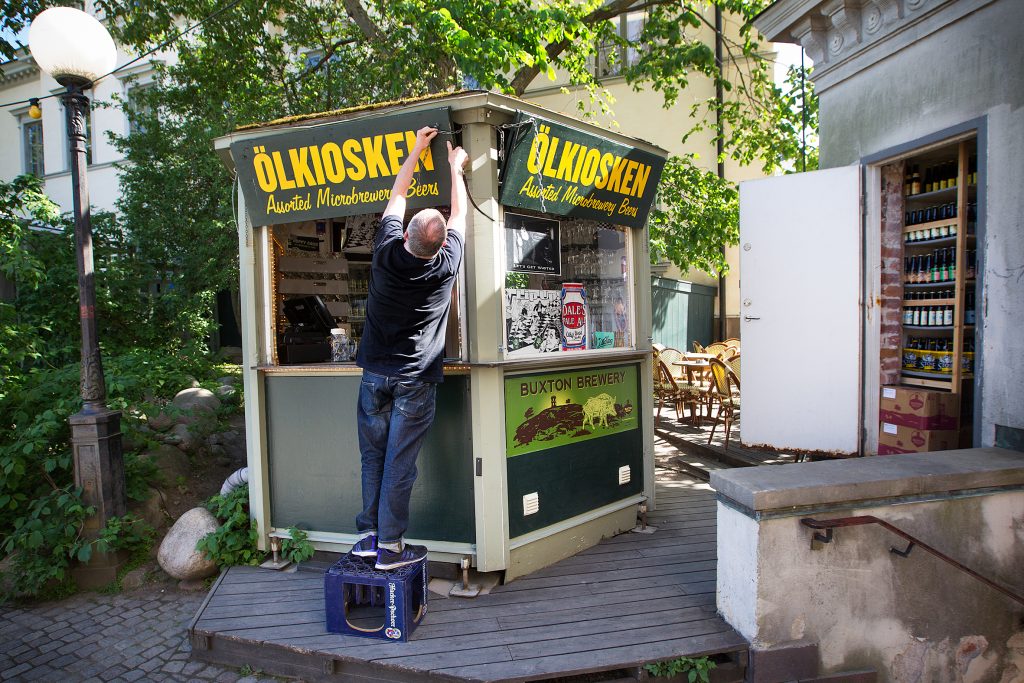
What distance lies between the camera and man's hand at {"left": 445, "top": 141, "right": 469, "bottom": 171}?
3402 mm

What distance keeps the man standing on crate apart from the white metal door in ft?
10.6

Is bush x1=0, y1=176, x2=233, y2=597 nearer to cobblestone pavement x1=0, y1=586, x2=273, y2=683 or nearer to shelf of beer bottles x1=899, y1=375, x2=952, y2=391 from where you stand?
cobblestone pavement x1=0, y1=586, x2=273, y2=683

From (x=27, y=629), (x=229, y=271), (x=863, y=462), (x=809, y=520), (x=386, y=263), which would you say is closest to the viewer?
(x=809, y=520)

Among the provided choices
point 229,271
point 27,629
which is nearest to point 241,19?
point 229,271

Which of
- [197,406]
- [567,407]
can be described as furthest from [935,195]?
[197,406]

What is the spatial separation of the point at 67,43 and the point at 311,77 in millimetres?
6110

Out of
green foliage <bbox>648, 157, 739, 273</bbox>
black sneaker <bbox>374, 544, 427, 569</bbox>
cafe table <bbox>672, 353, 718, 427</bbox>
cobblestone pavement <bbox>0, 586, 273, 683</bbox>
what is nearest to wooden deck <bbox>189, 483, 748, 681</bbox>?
cobblestone pavement <bbox>0, 586, 273, 683</bbox>

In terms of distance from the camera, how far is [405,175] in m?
3.30

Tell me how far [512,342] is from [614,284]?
1.14 metres

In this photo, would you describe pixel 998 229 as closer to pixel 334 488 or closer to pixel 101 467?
pixel 334 488

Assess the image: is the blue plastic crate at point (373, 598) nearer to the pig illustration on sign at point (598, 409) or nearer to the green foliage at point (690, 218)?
the pig illustration on sign at point (598, 409)

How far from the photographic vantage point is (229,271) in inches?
371

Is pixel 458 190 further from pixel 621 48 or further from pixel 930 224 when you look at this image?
pixel 621 48

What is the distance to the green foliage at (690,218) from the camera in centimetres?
938
